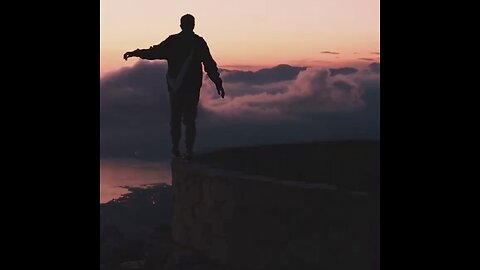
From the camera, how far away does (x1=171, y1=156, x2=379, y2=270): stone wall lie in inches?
292

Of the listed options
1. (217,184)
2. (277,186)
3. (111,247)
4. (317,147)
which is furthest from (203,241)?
(317,147)

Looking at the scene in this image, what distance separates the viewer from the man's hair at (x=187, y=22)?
351 inches

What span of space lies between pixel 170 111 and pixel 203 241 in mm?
1902

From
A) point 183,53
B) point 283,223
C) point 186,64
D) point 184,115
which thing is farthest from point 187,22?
point 283,223

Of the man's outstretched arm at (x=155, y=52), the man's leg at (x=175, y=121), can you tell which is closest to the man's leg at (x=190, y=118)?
the man's leg at (x=175, y=121)

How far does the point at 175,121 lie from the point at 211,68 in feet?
2.83

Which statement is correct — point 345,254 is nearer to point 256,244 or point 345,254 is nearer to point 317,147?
point 256,244

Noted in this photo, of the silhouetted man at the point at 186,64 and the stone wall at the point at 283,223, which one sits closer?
the stone wall at the point at 283,223

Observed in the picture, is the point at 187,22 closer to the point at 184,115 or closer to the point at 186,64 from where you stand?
the point at 186,64

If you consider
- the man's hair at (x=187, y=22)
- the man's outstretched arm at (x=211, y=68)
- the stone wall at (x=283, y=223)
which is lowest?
the stone wall at (x=283, y=223)

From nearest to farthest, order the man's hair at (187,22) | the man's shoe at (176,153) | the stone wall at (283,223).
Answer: the stone wall at (283,223) → the man's hair at (187,22) → the man's shoe at (176,153)

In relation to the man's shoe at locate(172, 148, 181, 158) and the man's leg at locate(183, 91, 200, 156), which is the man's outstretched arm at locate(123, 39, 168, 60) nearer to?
the man's leg at locate(183, 91, 200, 156)

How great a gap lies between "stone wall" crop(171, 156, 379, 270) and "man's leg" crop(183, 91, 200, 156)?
914mm

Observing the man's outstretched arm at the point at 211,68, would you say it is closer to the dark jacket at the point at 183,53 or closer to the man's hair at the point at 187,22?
the dark jacket at the point at 183,53
